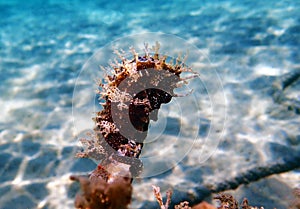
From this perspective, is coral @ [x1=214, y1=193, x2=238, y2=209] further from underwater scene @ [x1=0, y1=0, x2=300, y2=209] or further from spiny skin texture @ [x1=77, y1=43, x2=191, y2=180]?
spiny skin texture @ [x1=77, y1=43, x2=191, y2=180]

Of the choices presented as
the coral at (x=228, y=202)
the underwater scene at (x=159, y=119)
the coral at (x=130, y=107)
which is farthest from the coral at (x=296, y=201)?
the coral at (x=130, y=107)

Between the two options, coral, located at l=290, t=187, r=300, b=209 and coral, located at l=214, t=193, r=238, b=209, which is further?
coral, located at l=290, t=187, r=300, b=209

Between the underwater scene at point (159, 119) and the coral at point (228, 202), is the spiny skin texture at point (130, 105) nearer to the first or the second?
the underwater scene at point (159, 119)

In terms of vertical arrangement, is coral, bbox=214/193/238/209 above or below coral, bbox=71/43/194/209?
below

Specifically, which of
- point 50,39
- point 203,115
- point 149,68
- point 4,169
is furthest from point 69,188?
point 50,39

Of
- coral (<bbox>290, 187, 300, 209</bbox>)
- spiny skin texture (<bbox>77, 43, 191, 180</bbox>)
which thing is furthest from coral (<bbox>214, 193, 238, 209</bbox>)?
spiny skin texture (<bbox>77, 43, 191, 180</bbox>)

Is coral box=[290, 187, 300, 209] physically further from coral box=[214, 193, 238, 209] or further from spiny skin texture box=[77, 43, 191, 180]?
spiny skin texture box=[77, 43, 191, 180]

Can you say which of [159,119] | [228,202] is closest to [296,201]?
[228,202]

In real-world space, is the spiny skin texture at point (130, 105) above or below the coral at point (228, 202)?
above
